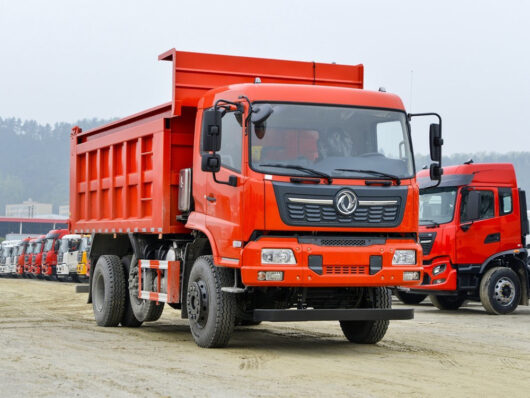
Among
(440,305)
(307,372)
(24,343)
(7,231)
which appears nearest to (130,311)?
(24,343)

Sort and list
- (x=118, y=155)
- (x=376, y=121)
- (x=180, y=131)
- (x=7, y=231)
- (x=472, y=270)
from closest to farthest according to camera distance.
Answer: (x=376, y=121)
(x=180, y=131)
(x=118, y=155)
(x=472, y=270)
(x=7, y=231)

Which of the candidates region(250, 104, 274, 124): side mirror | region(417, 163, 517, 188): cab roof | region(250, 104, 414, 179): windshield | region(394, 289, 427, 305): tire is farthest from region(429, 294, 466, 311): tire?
region(250, 104, 274, 124): side mirror

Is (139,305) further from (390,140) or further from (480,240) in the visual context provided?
(480,240)

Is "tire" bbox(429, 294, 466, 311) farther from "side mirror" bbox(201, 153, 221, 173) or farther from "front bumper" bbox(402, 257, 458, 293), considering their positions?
"side mirror" bbox(201, 153, 221, 173)

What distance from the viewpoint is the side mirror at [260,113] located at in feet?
35.9

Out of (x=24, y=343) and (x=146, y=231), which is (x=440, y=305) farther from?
(x=24, y=343)

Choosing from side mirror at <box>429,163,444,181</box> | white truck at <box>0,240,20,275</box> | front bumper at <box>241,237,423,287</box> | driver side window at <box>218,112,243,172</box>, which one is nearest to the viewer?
front bumper at <box>241,237,423,287</box>

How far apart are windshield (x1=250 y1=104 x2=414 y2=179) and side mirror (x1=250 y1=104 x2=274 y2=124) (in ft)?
0.15

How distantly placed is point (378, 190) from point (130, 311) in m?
5.51

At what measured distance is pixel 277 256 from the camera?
35.1 feet

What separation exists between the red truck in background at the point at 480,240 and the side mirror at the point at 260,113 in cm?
866

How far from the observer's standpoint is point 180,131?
1305cm

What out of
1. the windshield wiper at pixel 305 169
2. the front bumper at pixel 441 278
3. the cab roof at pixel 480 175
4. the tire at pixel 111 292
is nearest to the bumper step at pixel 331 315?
the windshield wiper at pixel 305 169

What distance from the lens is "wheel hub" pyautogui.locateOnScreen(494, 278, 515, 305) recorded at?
19.1 metres
